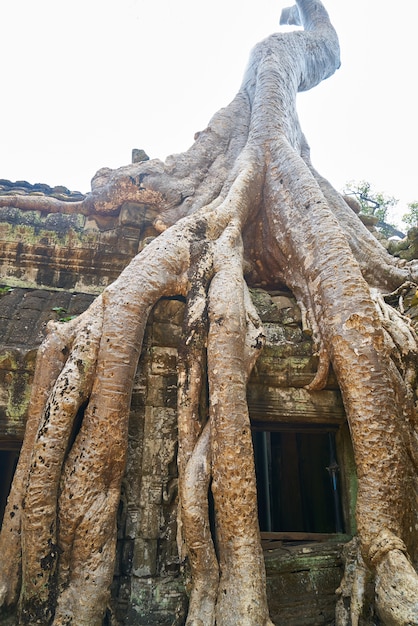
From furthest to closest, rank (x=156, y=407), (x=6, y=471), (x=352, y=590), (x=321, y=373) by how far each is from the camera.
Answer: (x=6, y=471), (x=321, y=373), (x=156, y=407), (x=352, y=590)

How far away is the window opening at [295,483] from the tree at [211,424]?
2.18 metres

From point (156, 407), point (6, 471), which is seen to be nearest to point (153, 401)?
point (156, 407)

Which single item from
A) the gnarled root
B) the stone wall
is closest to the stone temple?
the stone wall

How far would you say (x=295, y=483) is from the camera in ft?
15.5

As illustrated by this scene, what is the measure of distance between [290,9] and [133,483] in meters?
8.86

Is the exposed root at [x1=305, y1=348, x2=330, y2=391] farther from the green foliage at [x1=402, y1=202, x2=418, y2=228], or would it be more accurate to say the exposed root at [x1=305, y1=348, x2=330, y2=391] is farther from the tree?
the green foliage at [x1=402, y1=202, x2=418, y2=228]

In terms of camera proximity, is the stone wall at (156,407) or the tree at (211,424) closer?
the tree at (211,424)

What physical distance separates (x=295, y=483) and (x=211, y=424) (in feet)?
9.95

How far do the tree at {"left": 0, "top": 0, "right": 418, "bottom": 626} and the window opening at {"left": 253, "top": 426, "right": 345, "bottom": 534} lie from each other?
7.16ft

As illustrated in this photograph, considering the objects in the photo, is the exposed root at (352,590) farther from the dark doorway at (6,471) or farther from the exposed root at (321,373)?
the dark doorway at (6,471)

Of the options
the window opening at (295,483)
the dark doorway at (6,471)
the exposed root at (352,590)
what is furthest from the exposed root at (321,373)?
the dark doorway at (6,471)

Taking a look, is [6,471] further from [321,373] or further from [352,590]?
[352,590]

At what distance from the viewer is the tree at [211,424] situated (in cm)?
186

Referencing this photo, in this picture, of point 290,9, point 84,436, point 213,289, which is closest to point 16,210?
point 213,289
